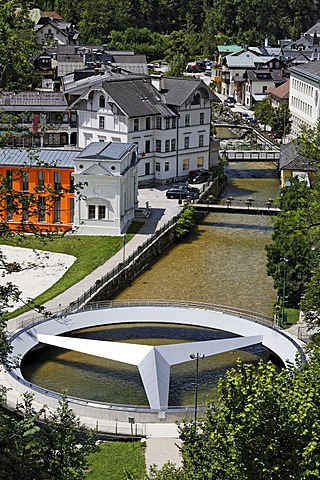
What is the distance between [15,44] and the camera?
12789 mm

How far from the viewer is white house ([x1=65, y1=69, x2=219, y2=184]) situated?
4841cm

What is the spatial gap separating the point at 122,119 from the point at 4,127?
35305 millimetres

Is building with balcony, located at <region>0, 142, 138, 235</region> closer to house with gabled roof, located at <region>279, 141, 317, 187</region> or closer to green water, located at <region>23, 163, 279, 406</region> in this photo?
green water, located at <region>23, 163, 279, 406</region>

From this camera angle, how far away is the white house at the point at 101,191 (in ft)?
126

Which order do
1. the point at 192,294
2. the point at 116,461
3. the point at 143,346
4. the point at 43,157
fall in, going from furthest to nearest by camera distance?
the point at 43,157
the point at 192,294
the point at 143,346
the point at 116,461

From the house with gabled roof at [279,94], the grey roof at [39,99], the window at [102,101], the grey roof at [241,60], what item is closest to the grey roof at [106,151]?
the window at [102,101]

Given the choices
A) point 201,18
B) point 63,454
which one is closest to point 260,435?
point 63,454

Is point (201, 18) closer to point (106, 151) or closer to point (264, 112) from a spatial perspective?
point (264, 112)

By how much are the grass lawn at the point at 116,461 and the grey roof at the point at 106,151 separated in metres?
19.4

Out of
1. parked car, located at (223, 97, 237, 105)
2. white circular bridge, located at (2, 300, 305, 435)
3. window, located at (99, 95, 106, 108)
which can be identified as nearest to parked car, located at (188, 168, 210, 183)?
window, located at (99, 95, 106, 108)

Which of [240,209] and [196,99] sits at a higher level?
[196,99]

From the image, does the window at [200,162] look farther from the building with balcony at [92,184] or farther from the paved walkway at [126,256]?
the building with balcony at [92,184]

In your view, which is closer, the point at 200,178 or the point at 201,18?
→ the point at 200,178

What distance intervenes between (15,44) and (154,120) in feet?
121
